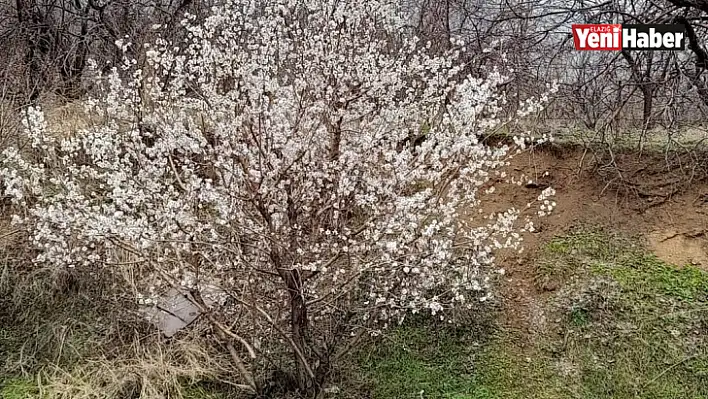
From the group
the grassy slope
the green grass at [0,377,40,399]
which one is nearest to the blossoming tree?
the grassy slope

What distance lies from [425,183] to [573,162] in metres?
1.68

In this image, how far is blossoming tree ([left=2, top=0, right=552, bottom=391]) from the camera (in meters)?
3.50

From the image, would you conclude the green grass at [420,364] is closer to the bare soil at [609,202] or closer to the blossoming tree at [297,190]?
the blossoming tree at [297,190]

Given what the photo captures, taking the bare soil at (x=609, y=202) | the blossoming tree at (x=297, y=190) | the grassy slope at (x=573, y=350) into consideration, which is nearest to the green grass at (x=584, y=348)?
the grassy slope at (x=573, y=350)

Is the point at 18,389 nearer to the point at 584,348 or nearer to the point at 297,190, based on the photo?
the point at 297,190

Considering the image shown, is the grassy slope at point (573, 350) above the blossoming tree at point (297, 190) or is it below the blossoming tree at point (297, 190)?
below

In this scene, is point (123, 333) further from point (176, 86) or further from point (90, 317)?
point (176, 86)

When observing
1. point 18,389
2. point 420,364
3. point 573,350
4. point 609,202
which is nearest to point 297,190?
point 420,364

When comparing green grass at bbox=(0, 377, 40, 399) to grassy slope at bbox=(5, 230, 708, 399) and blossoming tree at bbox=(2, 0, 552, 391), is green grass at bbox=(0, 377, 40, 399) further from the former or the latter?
blossoming tree at bbox=(2, 0, 552, 391)

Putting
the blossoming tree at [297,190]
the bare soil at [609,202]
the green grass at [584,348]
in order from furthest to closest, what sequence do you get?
the bare soil at [609,202] < the green grass at [584,348] < the blossoming tree at [297,190]

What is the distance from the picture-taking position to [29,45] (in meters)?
7.10

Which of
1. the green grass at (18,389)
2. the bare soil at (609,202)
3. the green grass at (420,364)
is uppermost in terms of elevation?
the bare soil at (609,202)

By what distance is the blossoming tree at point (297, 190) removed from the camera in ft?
11.5

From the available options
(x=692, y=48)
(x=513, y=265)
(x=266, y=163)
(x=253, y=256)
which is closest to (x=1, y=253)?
(x=253, y=256)
